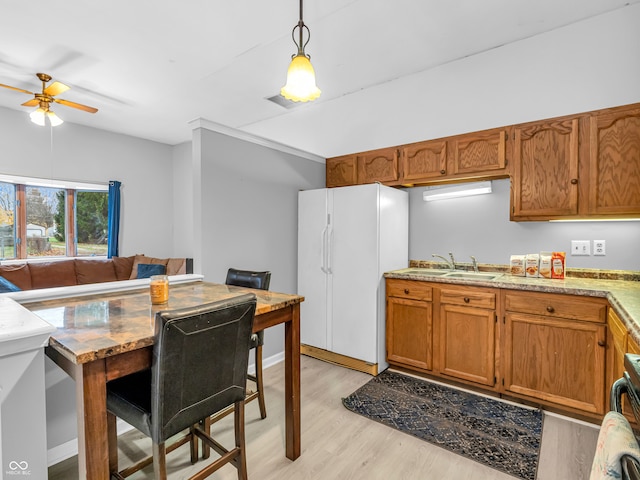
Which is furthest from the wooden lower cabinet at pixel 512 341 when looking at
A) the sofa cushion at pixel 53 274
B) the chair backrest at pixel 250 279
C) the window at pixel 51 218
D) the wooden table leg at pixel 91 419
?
the window at pixel 51 218

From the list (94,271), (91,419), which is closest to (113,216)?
(94,271)

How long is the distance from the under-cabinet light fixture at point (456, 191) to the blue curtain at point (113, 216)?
14.8ft

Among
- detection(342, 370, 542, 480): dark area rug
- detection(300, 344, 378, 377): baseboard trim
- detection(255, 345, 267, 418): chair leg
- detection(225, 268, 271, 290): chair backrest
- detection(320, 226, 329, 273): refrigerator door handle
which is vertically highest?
detection(320, 226, 329, 273): refrigerator door handle

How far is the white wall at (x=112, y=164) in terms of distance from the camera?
4.17 m

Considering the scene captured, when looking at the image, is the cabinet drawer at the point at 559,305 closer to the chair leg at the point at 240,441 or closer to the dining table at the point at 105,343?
the dining table at the point at 105,343

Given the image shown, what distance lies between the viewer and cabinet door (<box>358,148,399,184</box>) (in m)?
3.25

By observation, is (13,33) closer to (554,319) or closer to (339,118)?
(339,118)

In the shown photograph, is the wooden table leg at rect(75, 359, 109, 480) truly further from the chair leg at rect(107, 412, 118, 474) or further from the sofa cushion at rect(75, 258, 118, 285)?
the sofa cushion at rect(75, 258, 118, 285)

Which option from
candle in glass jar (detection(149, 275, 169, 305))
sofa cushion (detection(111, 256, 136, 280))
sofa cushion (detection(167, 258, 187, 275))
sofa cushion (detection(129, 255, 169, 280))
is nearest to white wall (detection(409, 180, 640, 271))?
candle in glass jar (detection(149, 275, 169, 305))

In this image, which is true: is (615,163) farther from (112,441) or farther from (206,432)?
(112,441)

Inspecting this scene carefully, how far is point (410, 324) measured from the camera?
288 cm

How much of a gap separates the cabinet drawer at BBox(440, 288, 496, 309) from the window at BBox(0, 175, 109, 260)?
16.8 ft

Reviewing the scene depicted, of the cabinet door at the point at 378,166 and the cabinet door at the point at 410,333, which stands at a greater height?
the cabinet door at the point at 378,166

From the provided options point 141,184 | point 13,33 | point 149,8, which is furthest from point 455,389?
point 141,184
